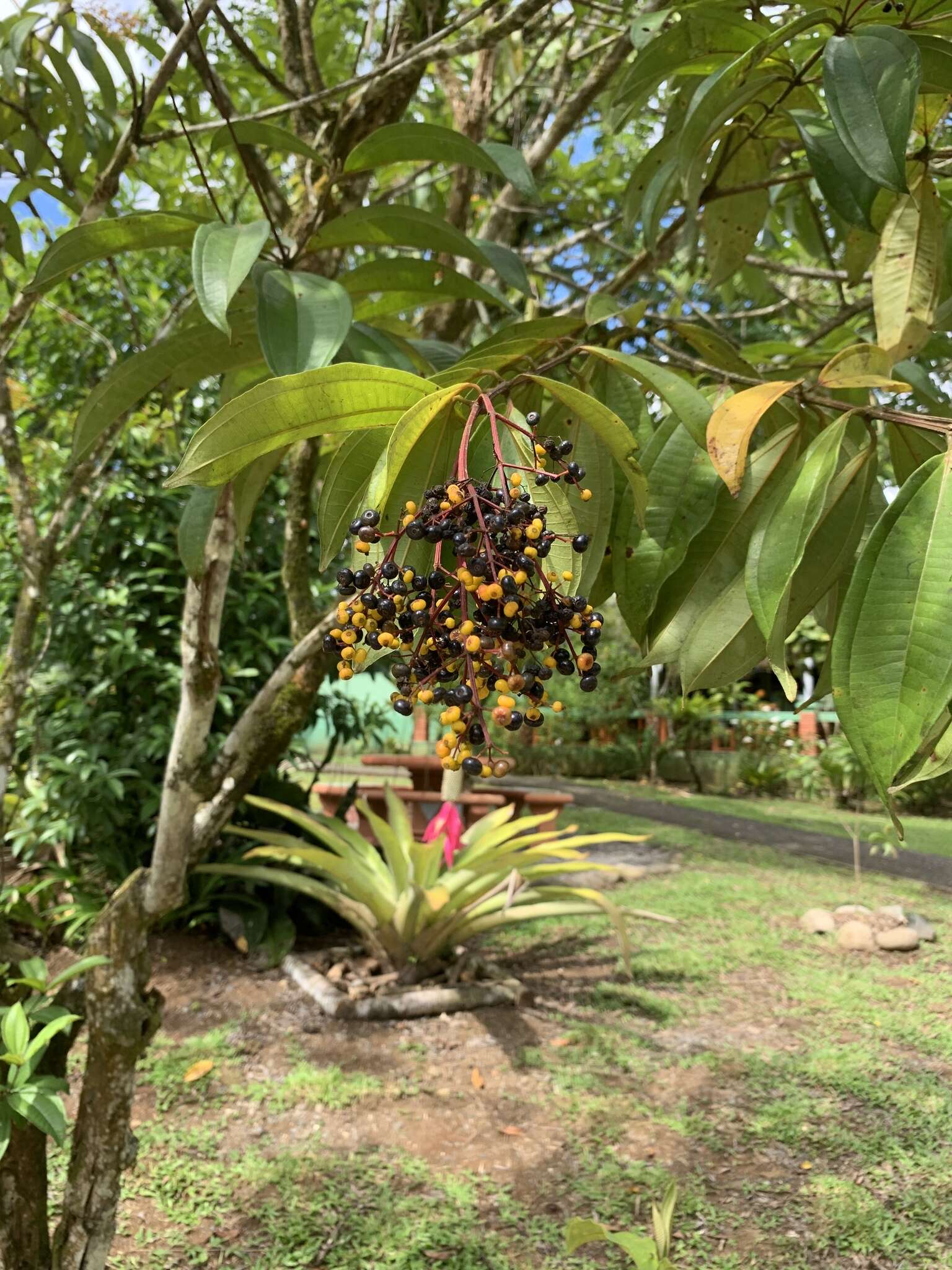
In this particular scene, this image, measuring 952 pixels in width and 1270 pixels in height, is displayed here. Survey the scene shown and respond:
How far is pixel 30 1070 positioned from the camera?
3.84 feet

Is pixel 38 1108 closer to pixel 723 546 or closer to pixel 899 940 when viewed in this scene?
pixel 723 546

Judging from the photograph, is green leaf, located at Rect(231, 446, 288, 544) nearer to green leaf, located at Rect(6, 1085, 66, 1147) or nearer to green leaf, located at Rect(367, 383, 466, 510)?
green leaf, located at Rect(367, 383, 466, 510)

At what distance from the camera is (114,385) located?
88cm

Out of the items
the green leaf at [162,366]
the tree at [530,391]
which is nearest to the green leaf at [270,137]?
the tree at [530,391]

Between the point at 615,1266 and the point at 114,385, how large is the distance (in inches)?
63.6

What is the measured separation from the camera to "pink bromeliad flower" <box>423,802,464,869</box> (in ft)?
9.50

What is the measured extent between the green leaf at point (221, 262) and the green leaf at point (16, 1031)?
947mm

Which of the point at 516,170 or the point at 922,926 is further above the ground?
the point at 516,170

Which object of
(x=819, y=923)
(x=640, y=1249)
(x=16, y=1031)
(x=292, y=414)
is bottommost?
(x=819, y=923)

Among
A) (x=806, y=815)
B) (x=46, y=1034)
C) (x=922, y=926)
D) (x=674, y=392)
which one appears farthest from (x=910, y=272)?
(x=806, y=815)

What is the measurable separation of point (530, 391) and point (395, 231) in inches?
14.8

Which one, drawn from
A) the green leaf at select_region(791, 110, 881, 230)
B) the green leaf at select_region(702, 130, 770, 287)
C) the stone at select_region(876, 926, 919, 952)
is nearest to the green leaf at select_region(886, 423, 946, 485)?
the green leaf at select_region(791, 110, 881, 230)

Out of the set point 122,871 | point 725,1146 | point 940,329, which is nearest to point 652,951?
point 725,1146

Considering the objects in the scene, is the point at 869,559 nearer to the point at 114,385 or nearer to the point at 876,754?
the point at 876,754
